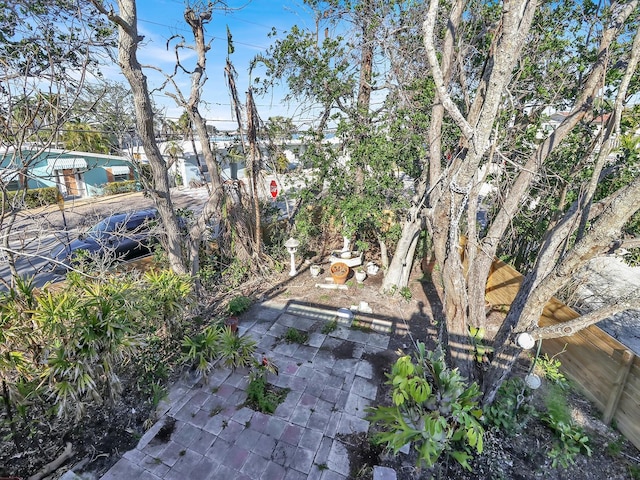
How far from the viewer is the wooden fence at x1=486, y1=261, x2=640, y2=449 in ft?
11.6

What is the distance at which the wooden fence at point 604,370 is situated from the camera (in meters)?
3.52

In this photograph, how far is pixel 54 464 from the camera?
318cm

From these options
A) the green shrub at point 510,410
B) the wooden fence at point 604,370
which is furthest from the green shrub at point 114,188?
the wooden fence at point 604,370

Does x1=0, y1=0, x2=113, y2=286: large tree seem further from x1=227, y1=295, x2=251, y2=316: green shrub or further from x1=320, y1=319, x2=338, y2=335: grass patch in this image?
x1=320, y1=319, x2=338, y2=335: grass patch

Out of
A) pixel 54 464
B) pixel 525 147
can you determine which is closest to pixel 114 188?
pixel 54 464

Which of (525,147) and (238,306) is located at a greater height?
(525,147)

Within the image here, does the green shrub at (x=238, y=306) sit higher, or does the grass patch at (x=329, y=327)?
the green shrub at (x=238, y=306)

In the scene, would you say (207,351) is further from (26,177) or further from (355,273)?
(355,273)

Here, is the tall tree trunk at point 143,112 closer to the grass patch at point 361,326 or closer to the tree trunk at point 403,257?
the grass patch at point 361,326

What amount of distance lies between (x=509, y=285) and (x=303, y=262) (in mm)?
5318

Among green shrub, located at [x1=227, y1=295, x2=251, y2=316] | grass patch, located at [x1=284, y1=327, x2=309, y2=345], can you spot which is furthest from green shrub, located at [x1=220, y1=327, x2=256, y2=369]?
green shrub, located at [x1=227, y1=295, x2=251, y2=316]

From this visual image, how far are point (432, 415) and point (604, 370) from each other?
2778 mm

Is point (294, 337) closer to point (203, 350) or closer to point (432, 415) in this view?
point (203, 350)

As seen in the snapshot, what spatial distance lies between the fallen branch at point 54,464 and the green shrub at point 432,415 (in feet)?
11.7
